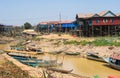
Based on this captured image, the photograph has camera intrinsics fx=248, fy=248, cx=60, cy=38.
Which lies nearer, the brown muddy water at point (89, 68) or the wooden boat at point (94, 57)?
the brown muddy water at point (89, 68)

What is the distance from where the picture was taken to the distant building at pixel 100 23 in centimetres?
5350

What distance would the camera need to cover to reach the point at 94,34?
186ft

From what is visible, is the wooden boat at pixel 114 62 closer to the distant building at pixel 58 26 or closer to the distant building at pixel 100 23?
the distant building at pixel 100 23

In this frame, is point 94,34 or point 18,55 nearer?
point 18,55

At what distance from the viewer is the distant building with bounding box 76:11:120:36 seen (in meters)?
53.5

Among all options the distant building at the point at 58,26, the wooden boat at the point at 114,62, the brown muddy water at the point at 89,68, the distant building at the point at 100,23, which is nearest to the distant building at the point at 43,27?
the distant building at the point at 58,26

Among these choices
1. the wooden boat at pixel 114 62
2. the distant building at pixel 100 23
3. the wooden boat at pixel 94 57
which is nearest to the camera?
the wooden boat at pixel 114 62

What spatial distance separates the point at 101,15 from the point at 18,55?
85.0 ft

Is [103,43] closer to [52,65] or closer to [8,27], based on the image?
[52,65]

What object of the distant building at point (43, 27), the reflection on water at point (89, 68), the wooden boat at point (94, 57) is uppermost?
the distant building at point (43, 27)

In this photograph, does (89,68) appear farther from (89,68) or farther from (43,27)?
(43,27)

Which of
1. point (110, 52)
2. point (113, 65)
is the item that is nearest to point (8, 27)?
point (110, 52)

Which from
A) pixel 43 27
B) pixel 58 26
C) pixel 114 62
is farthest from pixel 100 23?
pixel 43 27

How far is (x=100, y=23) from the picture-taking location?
177 ft
